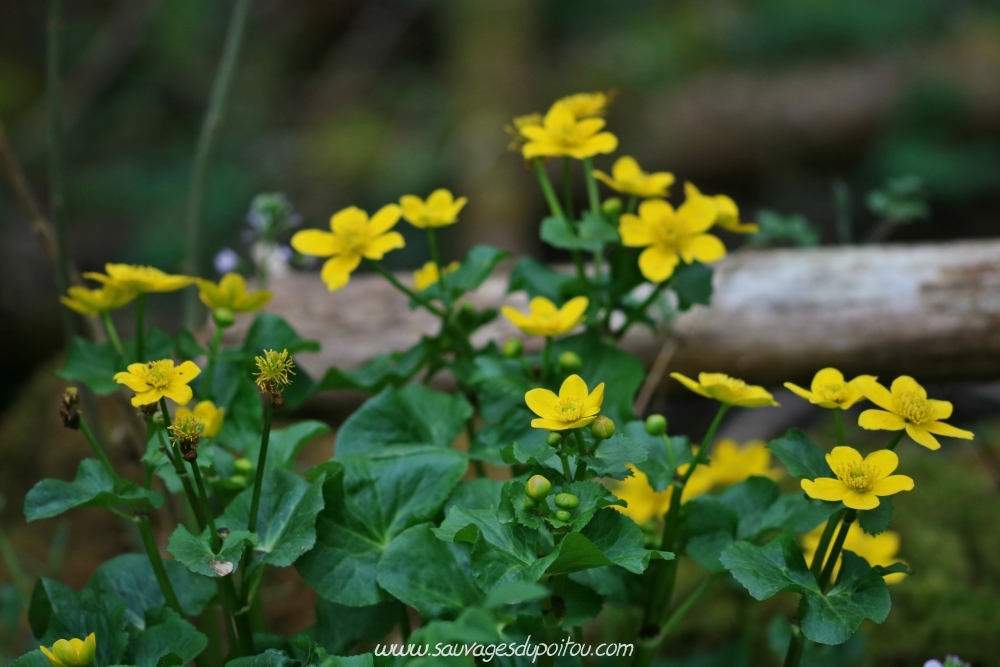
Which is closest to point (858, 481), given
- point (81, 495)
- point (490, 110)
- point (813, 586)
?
point (813, 586)

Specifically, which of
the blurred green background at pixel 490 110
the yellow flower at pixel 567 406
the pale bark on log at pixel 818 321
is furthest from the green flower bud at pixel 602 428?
the blurred green background at pixel 490 110

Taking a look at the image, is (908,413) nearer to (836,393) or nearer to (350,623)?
(836,393)

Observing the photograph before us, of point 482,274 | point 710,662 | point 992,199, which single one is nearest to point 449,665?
point 482,274

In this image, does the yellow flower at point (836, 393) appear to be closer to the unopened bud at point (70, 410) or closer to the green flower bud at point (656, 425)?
the green flower bud at point (656, 425)

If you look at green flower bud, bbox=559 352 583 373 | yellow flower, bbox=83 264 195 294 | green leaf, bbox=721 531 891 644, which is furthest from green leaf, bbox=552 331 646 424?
yellow flower, bbox=83 264 195 294

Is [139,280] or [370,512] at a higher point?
[139,280]
